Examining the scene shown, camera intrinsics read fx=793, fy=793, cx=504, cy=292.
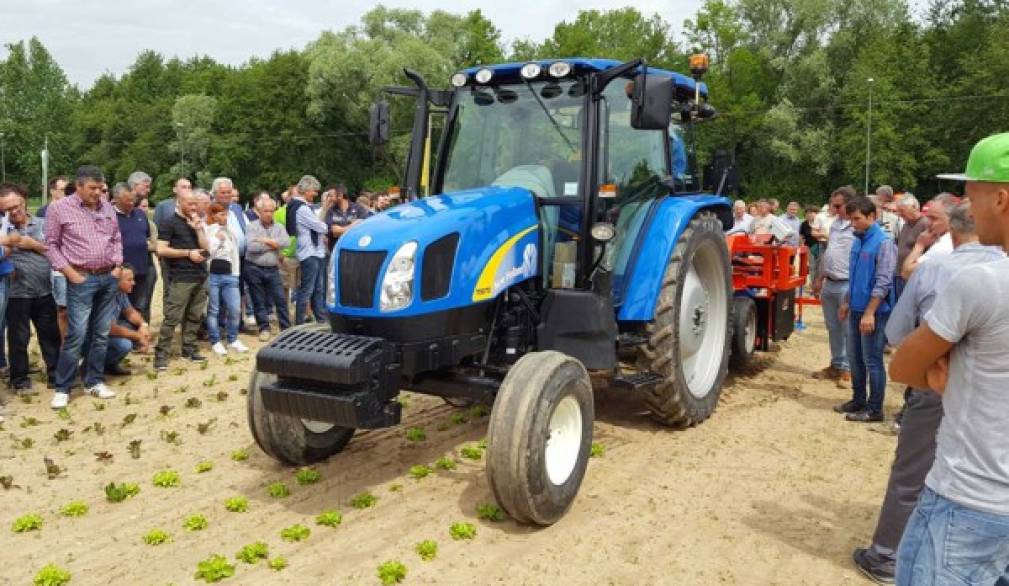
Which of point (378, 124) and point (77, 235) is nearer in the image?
point (378, 124)

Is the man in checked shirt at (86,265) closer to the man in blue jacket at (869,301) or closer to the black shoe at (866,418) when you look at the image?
the man in blue jacket at (869,301)

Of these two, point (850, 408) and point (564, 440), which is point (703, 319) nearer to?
point (850, 408)

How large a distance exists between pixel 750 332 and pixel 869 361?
162cm

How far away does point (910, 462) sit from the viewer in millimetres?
3629

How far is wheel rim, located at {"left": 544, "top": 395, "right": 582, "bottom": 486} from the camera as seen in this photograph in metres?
4.23

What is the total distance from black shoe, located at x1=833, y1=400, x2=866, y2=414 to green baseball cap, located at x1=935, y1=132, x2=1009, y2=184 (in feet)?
15.7

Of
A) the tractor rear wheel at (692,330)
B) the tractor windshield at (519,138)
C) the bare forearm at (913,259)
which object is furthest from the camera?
the bare forearm at (913,259)

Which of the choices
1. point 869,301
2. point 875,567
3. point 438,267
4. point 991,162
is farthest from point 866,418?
point 991,162

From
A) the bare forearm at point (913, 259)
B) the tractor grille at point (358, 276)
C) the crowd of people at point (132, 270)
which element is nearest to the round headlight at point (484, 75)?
the tractor grille at point (358, 276)

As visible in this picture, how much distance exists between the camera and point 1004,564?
2041mm

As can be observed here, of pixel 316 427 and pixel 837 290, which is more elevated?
pixel 837 290

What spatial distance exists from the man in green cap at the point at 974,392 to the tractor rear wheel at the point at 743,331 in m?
5.22

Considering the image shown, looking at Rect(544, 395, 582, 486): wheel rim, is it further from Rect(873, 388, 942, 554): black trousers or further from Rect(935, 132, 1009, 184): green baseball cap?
Rect(935, 132, 1009, 184): green baseball cap

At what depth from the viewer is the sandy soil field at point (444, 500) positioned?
378cm
